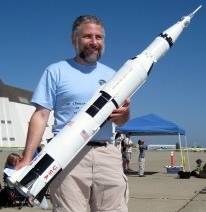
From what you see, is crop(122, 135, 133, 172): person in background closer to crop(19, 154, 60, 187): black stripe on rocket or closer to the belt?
the belt

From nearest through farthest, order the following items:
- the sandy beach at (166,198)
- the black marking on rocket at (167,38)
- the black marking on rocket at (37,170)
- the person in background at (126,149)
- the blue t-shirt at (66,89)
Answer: the black marking on rocket at (37,170)
the blue t-shirt at (66,89)
the black marking on rocket at (167,38)
the sandy beach at (166,198)
the person in background at (126,149)

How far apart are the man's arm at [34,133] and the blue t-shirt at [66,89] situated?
2.9 inches

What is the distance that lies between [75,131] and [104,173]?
1.30 ft

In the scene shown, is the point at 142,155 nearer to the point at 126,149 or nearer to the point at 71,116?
the point at 126,149

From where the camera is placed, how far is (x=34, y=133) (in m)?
3.55

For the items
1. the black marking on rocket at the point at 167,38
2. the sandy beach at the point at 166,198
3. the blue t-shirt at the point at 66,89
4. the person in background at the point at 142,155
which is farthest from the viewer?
the person in background at the point at 142,155

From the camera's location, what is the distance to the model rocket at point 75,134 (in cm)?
348

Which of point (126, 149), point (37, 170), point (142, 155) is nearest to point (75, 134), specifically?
point (37, 170)

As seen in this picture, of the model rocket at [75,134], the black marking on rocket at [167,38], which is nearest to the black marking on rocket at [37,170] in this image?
the model rocket at [75,134]

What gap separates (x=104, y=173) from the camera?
3572mm

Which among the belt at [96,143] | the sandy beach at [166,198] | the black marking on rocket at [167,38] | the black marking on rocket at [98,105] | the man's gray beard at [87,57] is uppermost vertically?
the black marking on rocket at [167,38]

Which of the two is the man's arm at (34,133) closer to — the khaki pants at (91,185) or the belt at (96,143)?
the khaki pants at (91,185)

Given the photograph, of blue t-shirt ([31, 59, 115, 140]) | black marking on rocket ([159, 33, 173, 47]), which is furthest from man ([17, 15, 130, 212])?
black marking on rocket ([159, 33, 173, 47])

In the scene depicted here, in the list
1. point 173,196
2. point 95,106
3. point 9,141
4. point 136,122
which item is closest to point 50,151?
point 95,106
